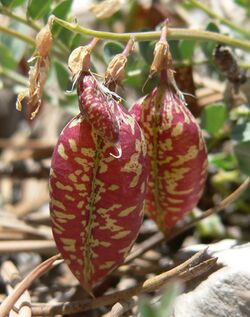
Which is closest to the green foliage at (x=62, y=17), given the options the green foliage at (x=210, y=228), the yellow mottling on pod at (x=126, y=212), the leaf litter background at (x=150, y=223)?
the leaf litter background at (x=150, y=223)

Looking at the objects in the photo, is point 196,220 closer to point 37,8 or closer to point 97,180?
point 97,180

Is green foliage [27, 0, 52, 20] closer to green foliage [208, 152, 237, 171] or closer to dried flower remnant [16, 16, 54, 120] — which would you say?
dried flower remnant [16, 16, 54, 120]

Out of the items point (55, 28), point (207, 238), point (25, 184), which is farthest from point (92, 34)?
point (25, 184)

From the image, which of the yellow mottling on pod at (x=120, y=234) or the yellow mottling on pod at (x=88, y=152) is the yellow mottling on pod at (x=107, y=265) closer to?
the yellow mottling on pod at (x=120, y=234)

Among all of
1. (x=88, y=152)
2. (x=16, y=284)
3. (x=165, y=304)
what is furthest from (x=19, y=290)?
(x=165, y=304)

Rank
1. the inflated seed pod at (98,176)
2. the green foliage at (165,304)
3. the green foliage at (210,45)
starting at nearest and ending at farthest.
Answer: the green foliage at (165,304) → the inflated seed pod at (98,176) → the green foliage at (210,45)

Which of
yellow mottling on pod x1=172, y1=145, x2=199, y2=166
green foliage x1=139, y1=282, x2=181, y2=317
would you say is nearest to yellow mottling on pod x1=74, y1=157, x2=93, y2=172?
yellow mottling on pod x1=172, y1=145, x2=199, y2=166
